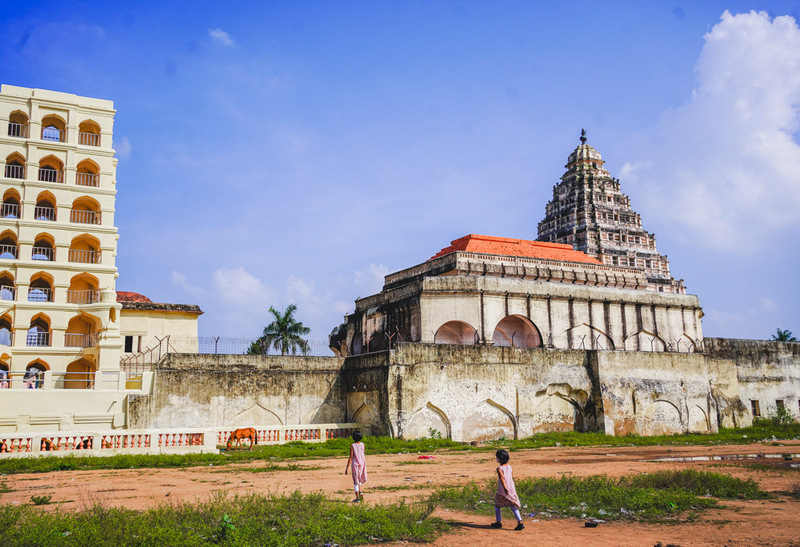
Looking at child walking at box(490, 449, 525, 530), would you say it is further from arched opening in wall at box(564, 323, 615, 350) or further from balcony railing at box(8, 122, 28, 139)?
balcony railing at box(8, 122, 28, 139)

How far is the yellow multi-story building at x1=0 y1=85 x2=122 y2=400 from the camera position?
26.9m

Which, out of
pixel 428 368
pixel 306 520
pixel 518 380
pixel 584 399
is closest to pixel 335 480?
pixel 306 520

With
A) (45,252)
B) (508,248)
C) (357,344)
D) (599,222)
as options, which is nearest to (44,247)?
(45,252)

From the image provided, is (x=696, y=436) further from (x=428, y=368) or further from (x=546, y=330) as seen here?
(x=428, y=368)

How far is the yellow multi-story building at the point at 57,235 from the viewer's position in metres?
26.9

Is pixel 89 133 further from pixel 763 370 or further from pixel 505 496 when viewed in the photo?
pixel 763 370

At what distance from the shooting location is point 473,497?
11.5 meters

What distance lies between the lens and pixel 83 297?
93.7 feet

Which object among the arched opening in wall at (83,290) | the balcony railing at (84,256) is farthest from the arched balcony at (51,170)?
the arched opening in wall at (83,290)

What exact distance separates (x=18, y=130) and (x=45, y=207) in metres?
3.63

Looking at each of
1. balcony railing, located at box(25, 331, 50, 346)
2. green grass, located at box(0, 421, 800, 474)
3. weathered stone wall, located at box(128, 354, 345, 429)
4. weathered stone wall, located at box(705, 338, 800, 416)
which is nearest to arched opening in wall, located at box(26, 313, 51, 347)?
balcony railing, located at box(25, 331, 50, 346)

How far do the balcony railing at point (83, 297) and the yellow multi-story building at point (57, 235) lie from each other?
39 millimetres

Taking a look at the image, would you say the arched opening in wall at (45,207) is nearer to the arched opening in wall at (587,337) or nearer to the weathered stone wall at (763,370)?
the arched opening in wall at (587,337)

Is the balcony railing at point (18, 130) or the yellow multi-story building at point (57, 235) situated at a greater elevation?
the balcony railing at point (18, 130)
